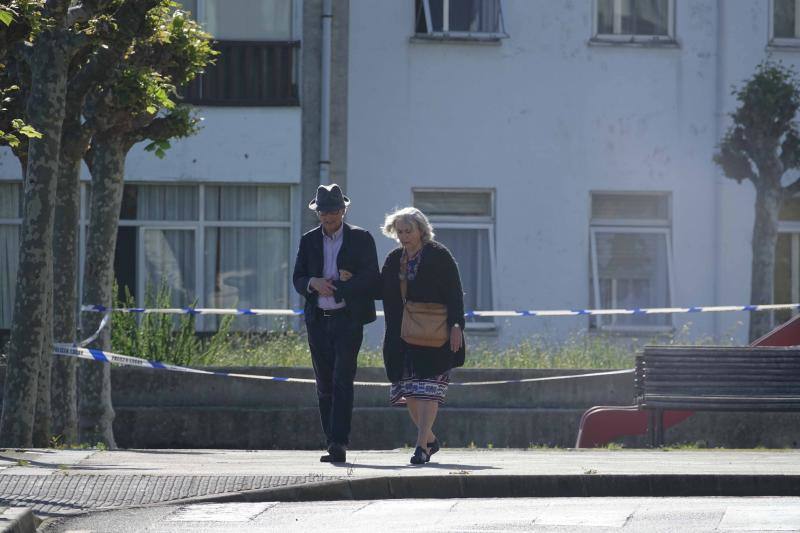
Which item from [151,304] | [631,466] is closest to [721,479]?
[631,466]

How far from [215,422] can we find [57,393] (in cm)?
225

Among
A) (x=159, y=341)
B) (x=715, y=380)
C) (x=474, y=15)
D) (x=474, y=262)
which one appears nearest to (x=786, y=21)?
(x=474, y=15)

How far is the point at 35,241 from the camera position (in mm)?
13281

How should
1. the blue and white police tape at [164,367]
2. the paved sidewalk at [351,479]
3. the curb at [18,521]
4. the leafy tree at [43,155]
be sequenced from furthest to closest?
the blue and white police tape at [164,367], the leafy tree at [43,155], the paved sidewalk at [351,479], the curb at [18,521]

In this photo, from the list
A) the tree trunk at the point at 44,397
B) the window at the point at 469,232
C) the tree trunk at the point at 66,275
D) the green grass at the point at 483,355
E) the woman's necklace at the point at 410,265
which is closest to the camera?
the woman's necklace at the point at 410,265

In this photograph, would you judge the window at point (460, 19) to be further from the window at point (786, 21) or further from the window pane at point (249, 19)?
the window at point (786, 21)

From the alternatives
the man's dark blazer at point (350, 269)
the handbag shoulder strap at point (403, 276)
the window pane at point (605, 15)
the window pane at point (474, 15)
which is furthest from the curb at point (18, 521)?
the window pane at point (605, 15)

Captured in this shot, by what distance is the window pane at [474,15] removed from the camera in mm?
22828

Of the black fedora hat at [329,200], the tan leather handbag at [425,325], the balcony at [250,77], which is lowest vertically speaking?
the tan leather handbag at [425,325]

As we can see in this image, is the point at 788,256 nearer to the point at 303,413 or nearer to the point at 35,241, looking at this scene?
the point at 303,413

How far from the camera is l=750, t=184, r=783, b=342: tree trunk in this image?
2092 centimetres

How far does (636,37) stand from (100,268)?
1007cm

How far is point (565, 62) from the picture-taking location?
2286 centimetres

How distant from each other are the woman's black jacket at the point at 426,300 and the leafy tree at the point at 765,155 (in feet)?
32.7
